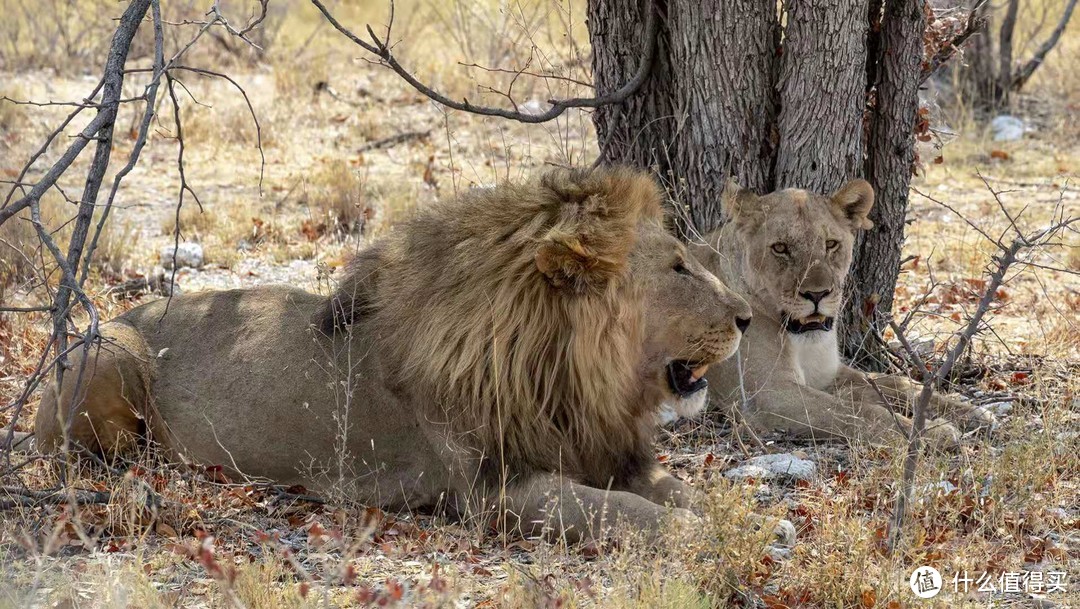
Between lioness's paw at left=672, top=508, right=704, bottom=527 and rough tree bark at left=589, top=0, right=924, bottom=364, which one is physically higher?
rough tree bark at left=589, top=0, right=924, bottom=364

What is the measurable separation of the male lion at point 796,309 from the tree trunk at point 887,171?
410 mm

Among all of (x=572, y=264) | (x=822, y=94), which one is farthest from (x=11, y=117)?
(x=572, y=264)

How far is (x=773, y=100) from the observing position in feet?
17.3

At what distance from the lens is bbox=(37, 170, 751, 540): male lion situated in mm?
3764

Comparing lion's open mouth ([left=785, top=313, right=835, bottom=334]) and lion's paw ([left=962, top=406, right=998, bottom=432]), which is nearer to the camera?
lion's paw ([left=962, top=406, right=998, bottom=432])

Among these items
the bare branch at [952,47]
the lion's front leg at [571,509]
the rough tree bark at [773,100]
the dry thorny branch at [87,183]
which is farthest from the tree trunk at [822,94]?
the dry thorny branch at [87,183]

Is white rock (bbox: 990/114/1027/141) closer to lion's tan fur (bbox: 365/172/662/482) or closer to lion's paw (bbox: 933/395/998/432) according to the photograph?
lion's paw (bbox: 933/395/998/432)

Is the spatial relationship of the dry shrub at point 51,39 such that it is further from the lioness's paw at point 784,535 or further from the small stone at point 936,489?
the small stone at point 936,489

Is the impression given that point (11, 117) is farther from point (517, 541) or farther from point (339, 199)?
point (517, 541)

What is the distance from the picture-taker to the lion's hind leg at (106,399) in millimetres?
4277

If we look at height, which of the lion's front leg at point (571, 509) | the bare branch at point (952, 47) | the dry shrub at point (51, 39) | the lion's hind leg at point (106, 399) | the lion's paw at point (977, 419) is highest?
the dry shrub at point (51, 39)

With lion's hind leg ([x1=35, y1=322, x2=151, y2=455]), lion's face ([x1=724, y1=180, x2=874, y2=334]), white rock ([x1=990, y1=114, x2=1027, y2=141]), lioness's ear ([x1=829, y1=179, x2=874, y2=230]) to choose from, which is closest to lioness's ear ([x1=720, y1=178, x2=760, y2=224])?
lion's face ([x1=724, y1=180, x2=874, y2=334])

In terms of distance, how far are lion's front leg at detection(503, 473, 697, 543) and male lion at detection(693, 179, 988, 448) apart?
124cm

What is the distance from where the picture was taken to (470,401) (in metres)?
3.88
